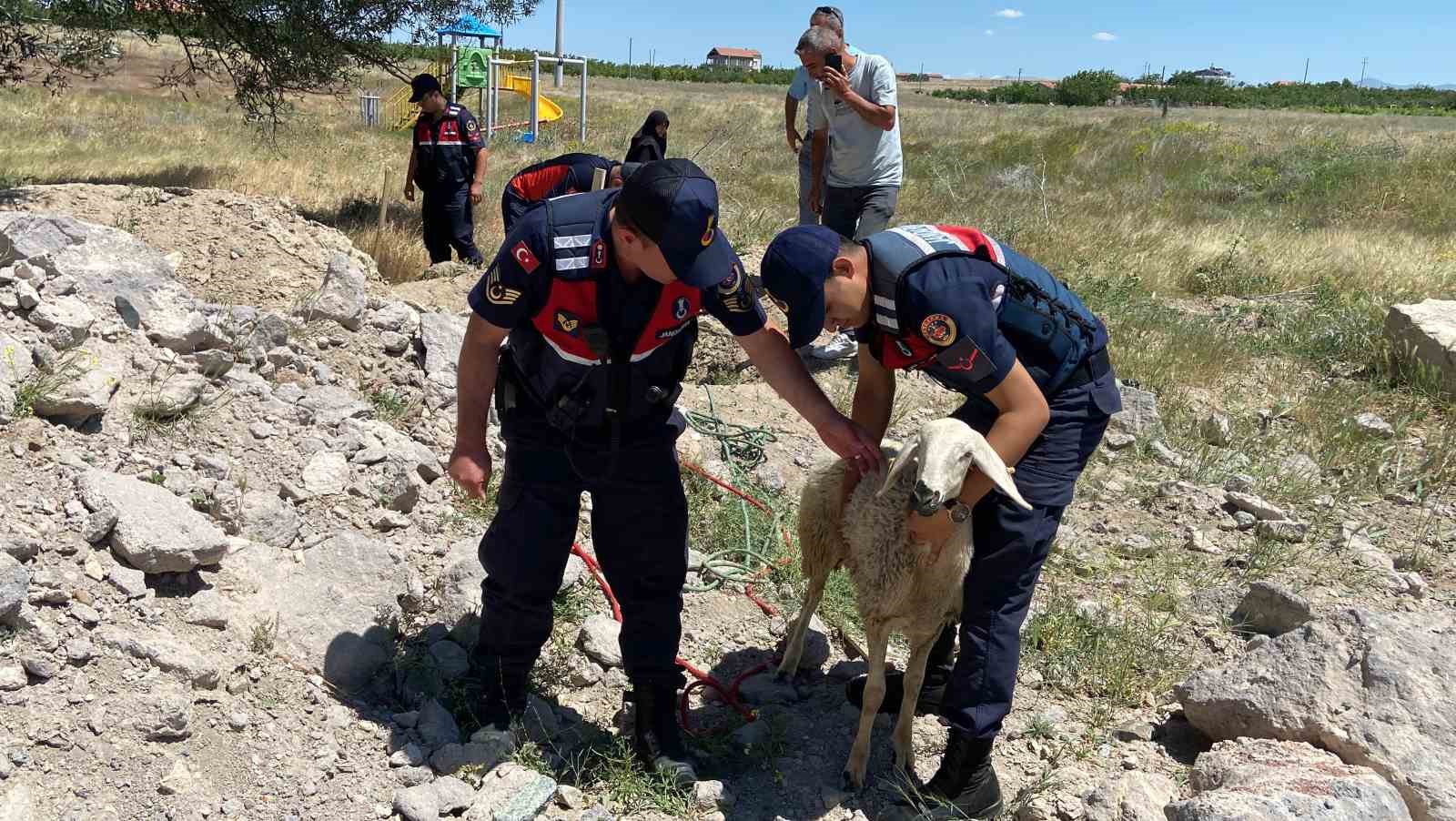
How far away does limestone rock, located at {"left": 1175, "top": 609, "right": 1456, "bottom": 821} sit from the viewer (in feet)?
9.12

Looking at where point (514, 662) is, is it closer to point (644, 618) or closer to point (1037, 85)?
point (644, 618)

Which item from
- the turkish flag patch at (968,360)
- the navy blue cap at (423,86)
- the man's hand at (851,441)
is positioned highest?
the navy blue cap at (423,86)

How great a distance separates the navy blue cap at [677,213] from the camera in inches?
96.5

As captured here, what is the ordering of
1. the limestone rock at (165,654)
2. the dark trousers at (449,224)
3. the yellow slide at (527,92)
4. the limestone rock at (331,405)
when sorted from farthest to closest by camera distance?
the yellow slide at (527,92) < the dark trousers at (449,224) < the limestone rock at (331,405) < the limestone rock at (165,654)

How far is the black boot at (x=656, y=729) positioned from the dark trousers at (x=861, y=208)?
3.83m

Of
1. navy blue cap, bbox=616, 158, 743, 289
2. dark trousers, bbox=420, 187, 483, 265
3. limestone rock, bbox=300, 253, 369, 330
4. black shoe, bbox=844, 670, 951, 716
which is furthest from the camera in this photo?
dark trousers, bbox=420, 187, 483, 265

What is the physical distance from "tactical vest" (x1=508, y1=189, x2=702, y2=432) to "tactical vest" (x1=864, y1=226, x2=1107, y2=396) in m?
0.54

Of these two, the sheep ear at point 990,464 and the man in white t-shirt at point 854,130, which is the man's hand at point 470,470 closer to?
the sheep ear at point 990,464

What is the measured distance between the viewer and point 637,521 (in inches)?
118

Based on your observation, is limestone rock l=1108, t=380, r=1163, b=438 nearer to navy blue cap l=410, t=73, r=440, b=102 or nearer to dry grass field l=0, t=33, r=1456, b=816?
dry grass field l=0, t=33, r=1456, b=816

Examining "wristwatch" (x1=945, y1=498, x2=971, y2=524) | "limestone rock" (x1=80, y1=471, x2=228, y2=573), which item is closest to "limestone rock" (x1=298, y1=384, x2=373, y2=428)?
"limestone rock" (x1=80, y1=471, x2=228, y2=573)

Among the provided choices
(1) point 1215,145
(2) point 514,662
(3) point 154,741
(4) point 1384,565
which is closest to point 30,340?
(3) point 154,741

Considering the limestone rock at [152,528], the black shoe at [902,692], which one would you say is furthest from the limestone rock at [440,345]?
the black shoe at [902,692]

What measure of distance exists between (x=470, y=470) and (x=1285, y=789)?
2.32m
